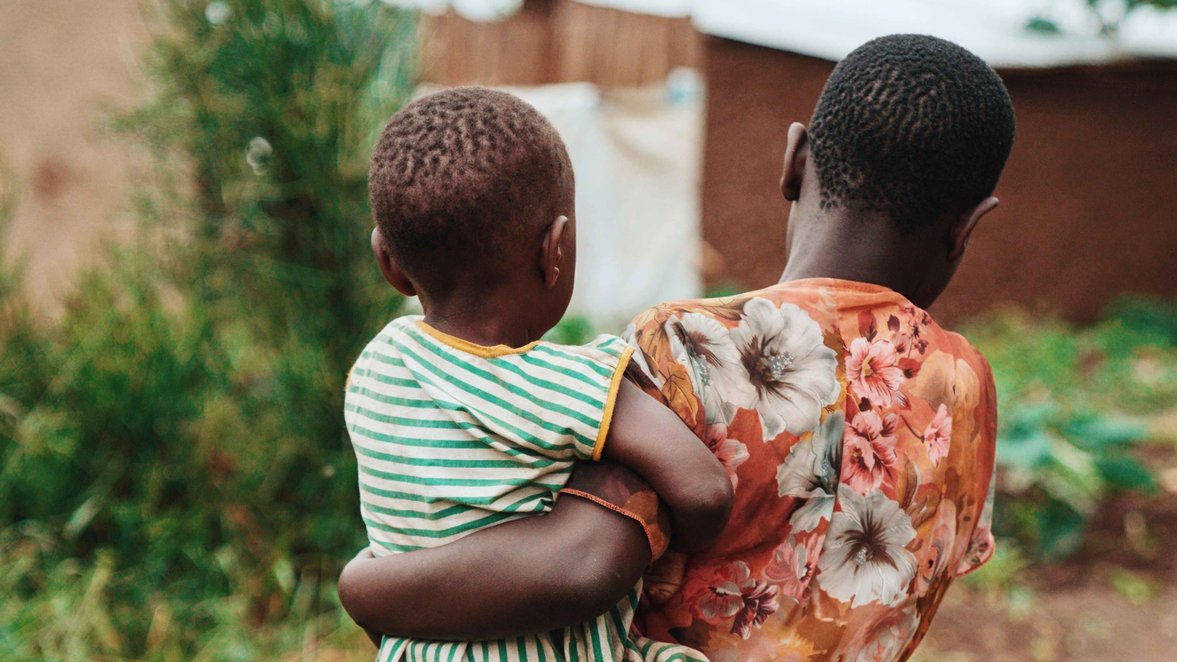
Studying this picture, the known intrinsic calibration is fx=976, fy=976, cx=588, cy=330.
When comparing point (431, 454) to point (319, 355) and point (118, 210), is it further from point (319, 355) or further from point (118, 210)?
point (118, 210)

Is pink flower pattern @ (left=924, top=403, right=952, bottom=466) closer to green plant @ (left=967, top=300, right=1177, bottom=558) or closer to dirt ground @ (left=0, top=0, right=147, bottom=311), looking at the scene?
green plant @ (left=967, top=300, right=1177, bottom=558)

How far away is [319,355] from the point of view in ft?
11.8

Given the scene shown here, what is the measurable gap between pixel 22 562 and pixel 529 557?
2876mm

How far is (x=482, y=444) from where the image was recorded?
3.89 ft

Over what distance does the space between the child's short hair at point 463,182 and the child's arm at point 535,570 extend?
305 millimetres

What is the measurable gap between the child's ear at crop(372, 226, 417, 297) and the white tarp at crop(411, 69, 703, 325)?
5356 millimetres

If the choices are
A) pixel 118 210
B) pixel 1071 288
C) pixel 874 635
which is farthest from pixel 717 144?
pixel 874 635

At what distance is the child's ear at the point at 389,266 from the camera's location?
130cm

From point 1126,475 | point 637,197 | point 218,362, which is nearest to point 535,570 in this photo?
point 218,362

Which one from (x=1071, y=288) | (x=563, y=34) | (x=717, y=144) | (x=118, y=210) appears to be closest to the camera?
(x=118, y=210)

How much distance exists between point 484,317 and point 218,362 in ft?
9.23

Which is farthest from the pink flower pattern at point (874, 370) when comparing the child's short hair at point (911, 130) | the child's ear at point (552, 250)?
the child's ear at point (552, 250)

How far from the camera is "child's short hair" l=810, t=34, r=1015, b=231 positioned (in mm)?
1296

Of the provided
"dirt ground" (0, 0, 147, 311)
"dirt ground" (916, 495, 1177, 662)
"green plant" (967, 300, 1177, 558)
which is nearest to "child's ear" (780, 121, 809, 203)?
"dirt ground" (916, 495, 1177, 662)
